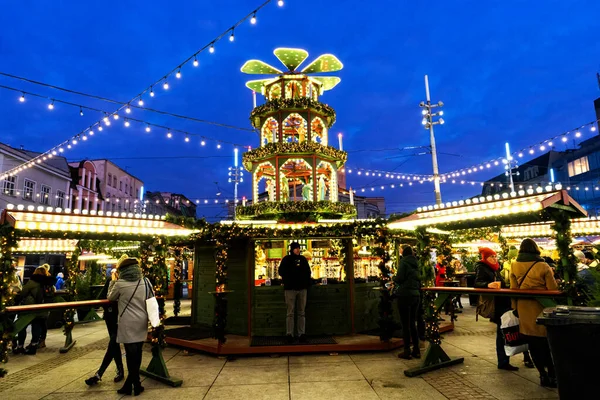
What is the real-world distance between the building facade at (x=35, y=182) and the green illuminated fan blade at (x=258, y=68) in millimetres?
20454

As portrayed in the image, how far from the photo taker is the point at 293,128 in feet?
48.7

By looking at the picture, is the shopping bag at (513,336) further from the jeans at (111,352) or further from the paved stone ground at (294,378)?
the jeans at (111,352)

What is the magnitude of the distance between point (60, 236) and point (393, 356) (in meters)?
7.16

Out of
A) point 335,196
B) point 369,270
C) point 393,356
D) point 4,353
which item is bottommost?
point 393,356

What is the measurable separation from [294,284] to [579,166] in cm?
3632

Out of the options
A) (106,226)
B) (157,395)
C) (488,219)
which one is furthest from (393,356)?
(106,226)

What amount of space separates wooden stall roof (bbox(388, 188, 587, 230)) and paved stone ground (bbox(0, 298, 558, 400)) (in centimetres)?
263

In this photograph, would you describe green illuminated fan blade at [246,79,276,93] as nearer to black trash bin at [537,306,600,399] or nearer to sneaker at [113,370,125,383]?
sneaker at [113,370,125,383]

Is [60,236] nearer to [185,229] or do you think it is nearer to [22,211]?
[22,211]

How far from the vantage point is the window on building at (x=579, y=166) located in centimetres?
3238

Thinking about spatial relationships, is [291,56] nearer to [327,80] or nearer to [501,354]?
[327,80]

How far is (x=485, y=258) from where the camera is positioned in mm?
7355

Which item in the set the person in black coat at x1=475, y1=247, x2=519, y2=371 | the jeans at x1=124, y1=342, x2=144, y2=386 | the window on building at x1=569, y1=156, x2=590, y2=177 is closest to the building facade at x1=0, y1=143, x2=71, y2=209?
the jeans at x1=124, y1=342, x2=144, y2=386

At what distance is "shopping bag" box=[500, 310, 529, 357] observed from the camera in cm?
553
